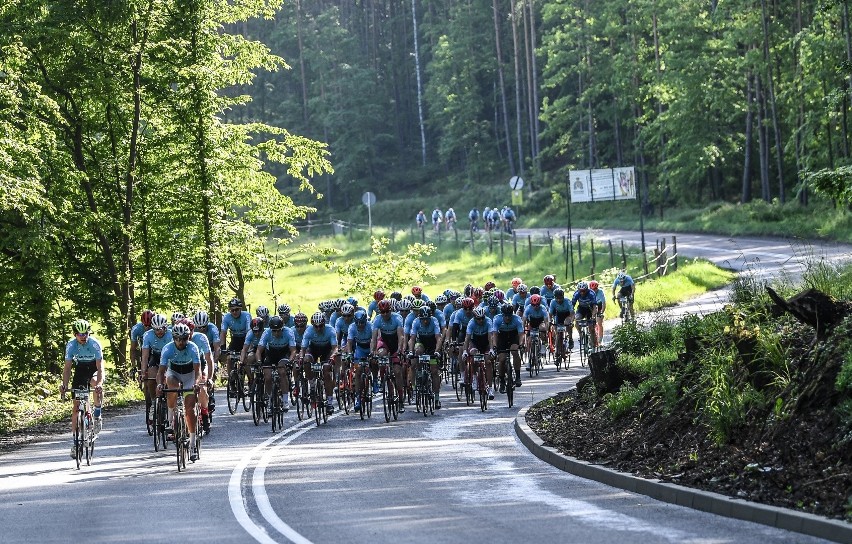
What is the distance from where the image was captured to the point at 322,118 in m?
102

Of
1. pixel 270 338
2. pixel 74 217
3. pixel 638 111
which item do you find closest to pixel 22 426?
pixel 270 338

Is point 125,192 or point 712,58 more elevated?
point 712,58

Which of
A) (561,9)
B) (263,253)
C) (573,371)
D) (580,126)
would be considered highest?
(561,9)

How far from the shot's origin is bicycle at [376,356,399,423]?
22969mm

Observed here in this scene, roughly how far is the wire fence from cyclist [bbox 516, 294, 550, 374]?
1535 centimetres

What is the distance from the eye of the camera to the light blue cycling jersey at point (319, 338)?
23.8 m

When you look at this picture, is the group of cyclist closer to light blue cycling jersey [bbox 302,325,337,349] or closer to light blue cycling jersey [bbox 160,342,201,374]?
light blue cycling jersey [bbox 302,325,337,349]

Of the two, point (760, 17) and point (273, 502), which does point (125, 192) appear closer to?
point (273, 502)

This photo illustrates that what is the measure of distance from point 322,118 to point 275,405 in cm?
8175

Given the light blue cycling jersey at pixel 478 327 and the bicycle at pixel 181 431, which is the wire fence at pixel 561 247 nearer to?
the light blue cycling jersey at pixel 478 327

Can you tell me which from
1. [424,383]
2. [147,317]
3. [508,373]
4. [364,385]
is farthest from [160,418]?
[508,373]

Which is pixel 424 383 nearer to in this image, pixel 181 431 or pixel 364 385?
pixel 364 385

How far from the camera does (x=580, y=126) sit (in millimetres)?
85500

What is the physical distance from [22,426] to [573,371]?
486 inches
